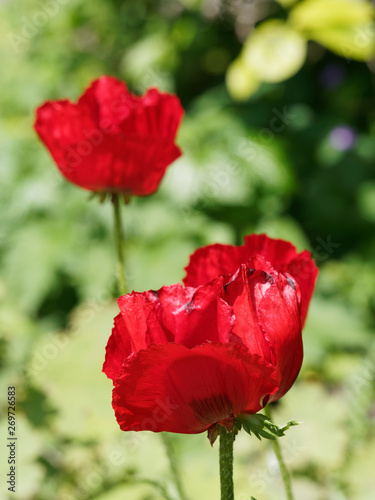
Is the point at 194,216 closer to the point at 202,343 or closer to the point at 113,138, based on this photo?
the point at 113,138

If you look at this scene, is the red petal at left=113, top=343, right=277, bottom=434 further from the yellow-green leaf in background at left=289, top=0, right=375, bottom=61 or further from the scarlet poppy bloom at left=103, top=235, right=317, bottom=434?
the yellow-green leaf in background at left=289, top=0, right=375, bottom=61

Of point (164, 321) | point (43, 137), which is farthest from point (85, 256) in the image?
point (164, 321)

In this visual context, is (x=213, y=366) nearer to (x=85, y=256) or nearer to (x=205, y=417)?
(x=205, y=417)

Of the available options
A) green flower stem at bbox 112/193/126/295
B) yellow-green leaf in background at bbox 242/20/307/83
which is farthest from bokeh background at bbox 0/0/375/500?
green flower stem at bbox 112/193/126/295

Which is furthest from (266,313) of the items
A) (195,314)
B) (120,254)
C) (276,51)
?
(276,51)

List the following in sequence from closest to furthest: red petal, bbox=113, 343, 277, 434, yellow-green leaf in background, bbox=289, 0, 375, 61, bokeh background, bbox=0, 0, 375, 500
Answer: red petal, bbox=113, 343, 277, 434
bokeh background, bbox=0, 0, 375, 500
yellow-green leaf in background, bbox=289, 0, 375, 61

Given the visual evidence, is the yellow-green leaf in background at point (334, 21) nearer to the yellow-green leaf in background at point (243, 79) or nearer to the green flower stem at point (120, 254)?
the yellow-green leaf in background at point (243, 79)

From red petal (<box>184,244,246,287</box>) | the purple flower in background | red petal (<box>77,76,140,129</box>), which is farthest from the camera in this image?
the purple flower in background
